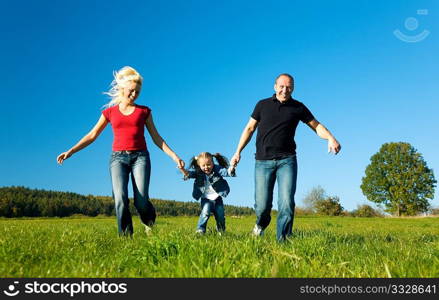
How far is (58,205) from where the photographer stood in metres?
38.2

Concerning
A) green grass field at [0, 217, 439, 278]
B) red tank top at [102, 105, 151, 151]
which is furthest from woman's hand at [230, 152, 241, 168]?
green grass field at [0, 217, 439, 278]

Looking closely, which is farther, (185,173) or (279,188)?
(185,173)

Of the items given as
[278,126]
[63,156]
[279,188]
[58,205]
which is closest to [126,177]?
[63,156]

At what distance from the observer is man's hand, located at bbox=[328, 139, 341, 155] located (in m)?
6.55

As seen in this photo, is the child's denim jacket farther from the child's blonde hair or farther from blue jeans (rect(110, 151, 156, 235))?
blue jeans (rect(110, 151, 156, 235))

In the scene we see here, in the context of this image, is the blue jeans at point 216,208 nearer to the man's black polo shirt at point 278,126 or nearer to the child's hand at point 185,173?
the child's hand at point 185,173

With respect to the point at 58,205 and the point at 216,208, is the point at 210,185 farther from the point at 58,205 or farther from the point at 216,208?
the point at 58,205

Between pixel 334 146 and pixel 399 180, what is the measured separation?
52.5 meters

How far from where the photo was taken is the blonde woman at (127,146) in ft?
22.8

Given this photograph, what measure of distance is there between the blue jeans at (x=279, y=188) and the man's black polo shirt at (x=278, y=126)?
0.47 ft

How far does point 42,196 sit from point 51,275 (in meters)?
39.9

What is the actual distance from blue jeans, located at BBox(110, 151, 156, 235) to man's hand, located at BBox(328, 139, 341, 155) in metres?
2.98

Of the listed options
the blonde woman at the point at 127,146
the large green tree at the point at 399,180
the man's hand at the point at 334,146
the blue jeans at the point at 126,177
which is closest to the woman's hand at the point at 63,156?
the blonde woman at the point at 127,146

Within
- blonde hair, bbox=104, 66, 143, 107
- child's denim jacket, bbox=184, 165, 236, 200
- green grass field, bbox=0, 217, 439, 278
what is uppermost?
blonde hair, bbox=104, 66, 143, 107
